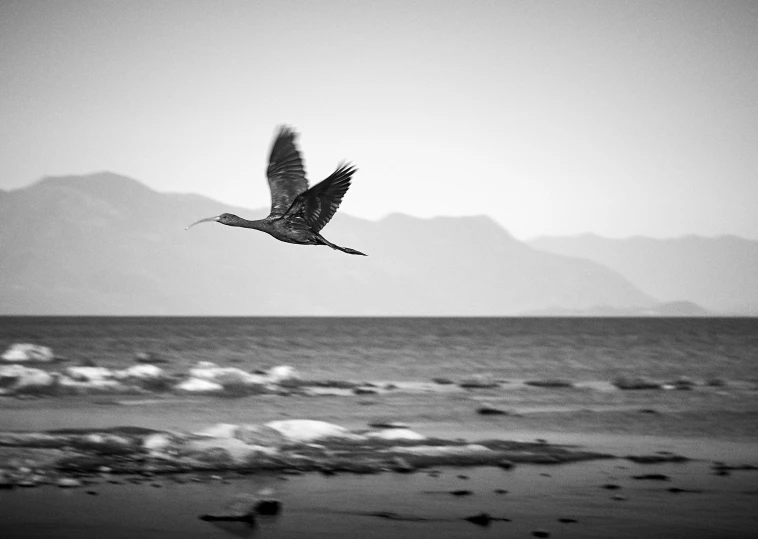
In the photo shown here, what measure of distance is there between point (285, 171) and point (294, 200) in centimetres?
140

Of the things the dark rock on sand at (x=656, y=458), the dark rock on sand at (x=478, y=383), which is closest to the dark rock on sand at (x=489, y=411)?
the dark rock on sand at (x=478, y=383)

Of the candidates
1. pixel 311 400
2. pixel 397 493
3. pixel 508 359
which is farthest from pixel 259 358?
pixel 397 493

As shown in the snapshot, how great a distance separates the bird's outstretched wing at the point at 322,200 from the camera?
38.9 ft

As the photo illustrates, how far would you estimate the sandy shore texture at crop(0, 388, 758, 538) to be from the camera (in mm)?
15328

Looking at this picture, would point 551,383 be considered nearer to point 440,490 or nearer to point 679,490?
point 679,490

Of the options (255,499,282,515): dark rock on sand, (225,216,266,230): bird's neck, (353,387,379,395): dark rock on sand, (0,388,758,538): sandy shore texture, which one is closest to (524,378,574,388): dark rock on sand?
(353,387,379,395): dark rock on sand

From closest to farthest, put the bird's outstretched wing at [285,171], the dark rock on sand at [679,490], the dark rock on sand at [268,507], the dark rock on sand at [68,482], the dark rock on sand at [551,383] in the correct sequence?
the bird's outstretched wing at [285,171], the dark rock on sand at [268,507], the dark rock on sand at [68,482], the dark rock on sand at [679,490], the dark rock on sand at [551,383]

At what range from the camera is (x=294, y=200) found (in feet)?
38.7

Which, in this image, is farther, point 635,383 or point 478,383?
point 635,383

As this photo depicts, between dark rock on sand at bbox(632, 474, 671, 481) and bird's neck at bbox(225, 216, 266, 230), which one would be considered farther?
dark rock on sand at bbox(632, 474, 671, 481)

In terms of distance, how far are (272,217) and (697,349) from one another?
73.6 meters

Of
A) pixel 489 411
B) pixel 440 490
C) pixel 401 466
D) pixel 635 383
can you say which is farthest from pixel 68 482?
pixel 635 383

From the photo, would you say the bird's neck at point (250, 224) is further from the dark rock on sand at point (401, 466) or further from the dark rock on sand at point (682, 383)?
the dark rock on sand at point (682, 383)

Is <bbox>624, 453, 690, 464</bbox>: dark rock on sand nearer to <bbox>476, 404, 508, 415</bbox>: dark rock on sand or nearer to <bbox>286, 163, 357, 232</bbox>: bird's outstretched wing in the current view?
<bbox>476, 404, 508, 415</bbox>: dark rock on sand
